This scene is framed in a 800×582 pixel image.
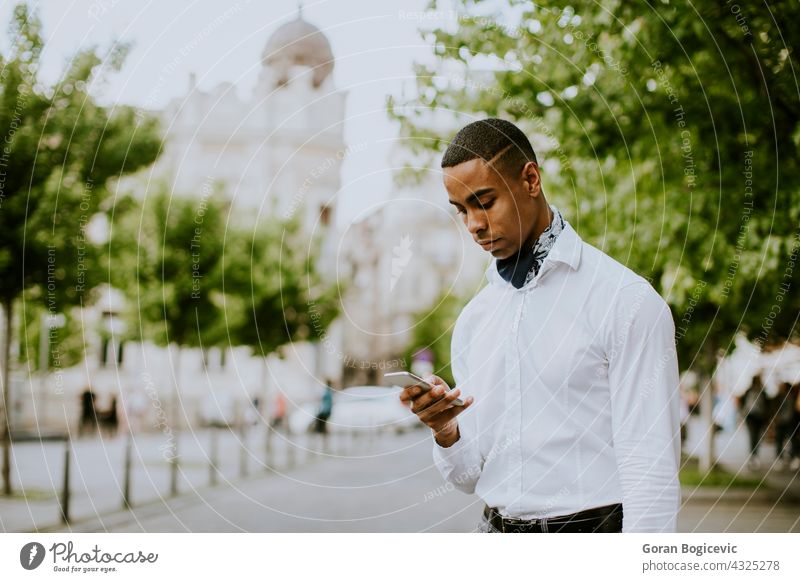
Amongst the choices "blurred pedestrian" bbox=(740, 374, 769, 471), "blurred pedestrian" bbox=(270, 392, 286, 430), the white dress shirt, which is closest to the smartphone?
the white dress shirt

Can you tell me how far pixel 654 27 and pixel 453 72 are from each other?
1141 mm

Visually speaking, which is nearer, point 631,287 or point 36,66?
point 631,287

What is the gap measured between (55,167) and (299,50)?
390 centimetres

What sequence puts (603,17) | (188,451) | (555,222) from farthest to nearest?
(188,451)
(603,17)
(555,222)

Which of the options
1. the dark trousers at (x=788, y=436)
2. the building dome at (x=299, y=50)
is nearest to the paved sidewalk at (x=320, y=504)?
the dark trousers at (x=788, y=436)

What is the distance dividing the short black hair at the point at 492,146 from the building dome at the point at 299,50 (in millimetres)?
2030

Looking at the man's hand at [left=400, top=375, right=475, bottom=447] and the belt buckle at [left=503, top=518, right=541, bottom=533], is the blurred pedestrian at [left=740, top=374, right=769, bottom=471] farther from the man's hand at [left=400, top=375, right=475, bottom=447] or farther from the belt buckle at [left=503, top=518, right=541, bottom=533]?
the man's hand at [left=400, top=375, right=475, bottom=447]

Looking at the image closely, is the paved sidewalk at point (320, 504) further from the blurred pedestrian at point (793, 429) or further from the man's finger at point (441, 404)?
the man's finger at point (441, 404)

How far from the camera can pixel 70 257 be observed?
28.3ft

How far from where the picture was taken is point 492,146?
2.41 meters

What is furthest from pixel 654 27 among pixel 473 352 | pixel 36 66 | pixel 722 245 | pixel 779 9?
pixel 36 66

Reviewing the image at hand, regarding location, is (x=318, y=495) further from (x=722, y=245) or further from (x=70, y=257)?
(x=722, y=245)

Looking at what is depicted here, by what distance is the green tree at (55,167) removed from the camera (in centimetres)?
611

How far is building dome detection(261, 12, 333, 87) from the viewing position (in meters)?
4.28
